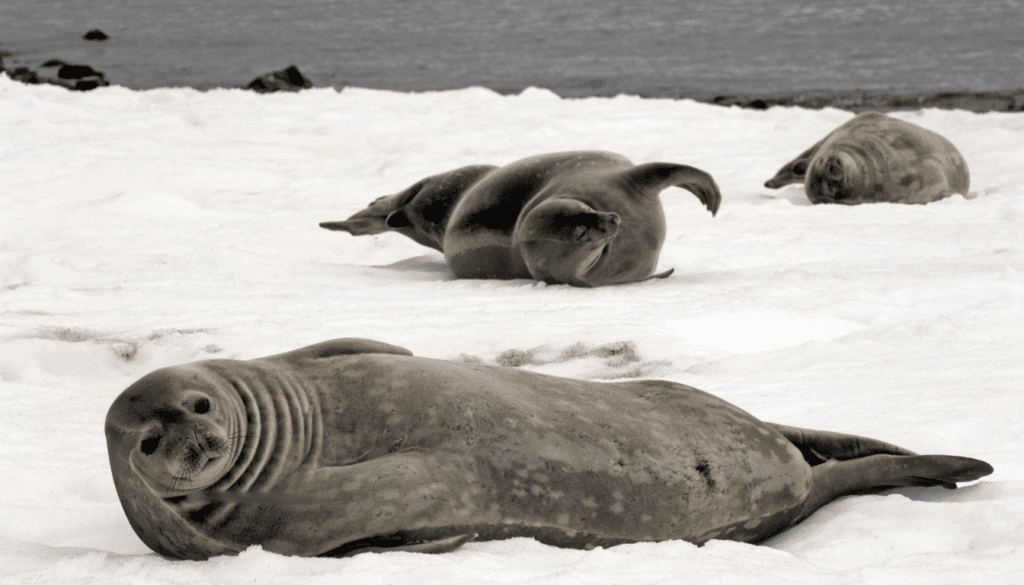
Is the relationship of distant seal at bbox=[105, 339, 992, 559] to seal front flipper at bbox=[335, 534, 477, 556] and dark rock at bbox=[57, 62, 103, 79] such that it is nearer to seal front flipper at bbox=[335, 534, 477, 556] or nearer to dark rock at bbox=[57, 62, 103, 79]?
seal front flipper at bbox=[335, 534, 477, 556]

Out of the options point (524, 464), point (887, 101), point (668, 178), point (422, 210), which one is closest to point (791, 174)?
point (668, 178)

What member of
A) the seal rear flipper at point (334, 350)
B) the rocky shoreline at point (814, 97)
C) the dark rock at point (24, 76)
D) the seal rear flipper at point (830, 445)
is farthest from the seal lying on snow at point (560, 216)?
the dark rock at point (24, 76)

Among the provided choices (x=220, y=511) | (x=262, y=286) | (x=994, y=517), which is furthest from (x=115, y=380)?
(x=994, y=517)

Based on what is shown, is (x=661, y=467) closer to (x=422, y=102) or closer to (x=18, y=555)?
(x=18, y=555)

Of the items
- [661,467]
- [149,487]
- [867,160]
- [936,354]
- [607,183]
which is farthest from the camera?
[867,160]

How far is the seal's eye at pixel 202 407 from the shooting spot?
76.9 inches

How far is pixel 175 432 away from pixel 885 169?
20.1ft

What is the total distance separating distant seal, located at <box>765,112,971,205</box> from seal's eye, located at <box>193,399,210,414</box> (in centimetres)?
577

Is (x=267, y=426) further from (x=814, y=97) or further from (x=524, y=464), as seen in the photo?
(x=814, y=97)

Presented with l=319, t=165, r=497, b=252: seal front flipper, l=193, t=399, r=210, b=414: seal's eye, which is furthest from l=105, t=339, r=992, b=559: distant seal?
l=319, t=165, r=497, b=252: seal front flipper

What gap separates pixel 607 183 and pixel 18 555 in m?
3.37

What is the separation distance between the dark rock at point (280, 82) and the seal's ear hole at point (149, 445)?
11.6 meters

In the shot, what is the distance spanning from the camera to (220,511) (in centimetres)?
200

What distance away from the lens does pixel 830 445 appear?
2.57 metres
